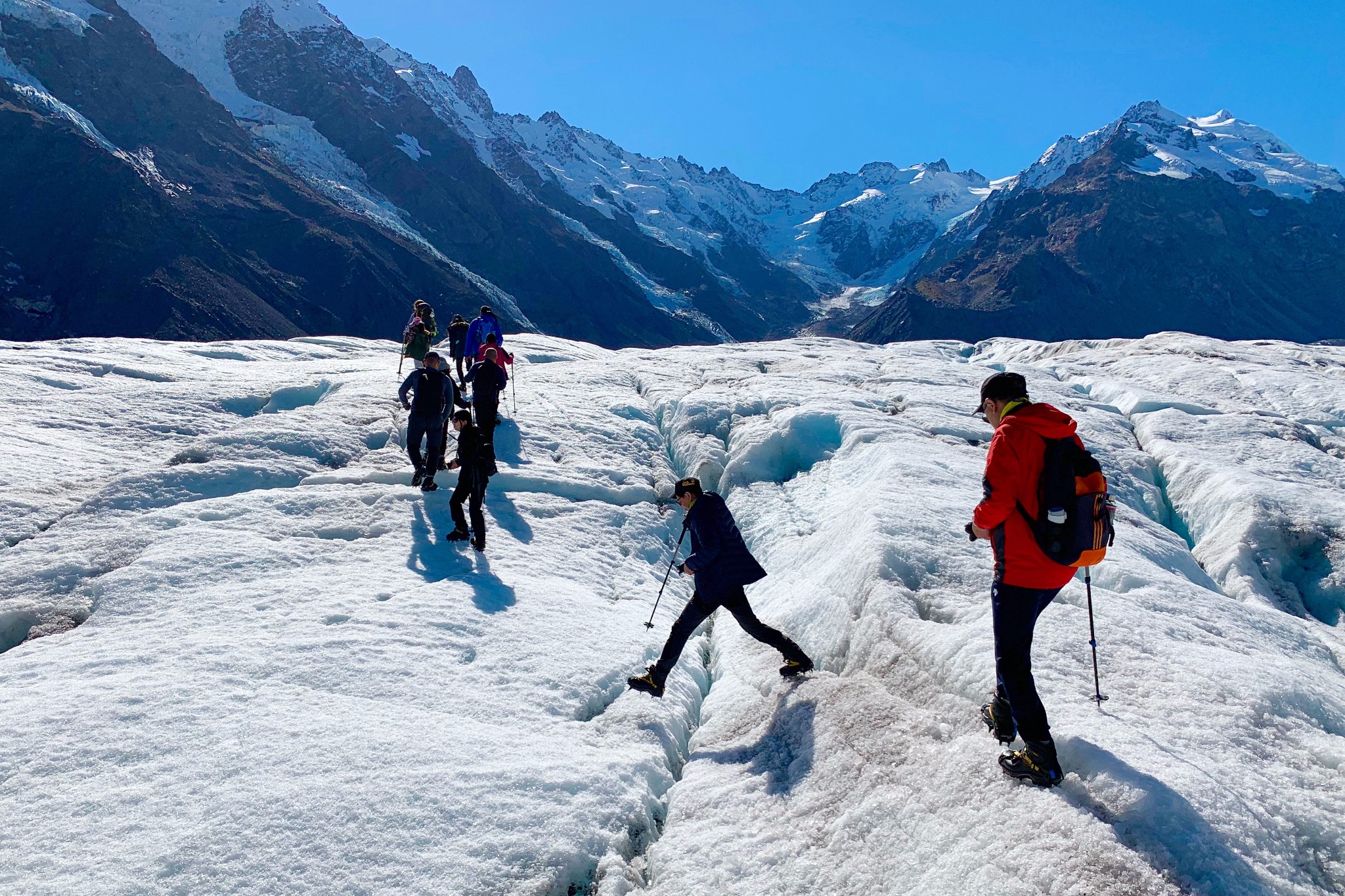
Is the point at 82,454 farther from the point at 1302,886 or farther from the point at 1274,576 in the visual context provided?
the point at 1274,576

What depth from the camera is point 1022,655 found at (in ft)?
18.5

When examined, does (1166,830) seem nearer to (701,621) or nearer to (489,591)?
(701,621)

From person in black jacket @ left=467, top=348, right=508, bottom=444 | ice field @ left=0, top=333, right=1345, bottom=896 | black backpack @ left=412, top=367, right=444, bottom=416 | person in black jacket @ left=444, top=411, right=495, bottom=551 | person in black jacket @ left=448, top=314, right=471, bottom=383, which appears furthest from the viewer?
person in black jacket @ left=448, top=314, right=471, bottom=383

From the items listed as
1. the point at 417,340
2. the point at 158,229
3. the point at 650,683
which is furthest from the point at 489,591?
the point at 158,229

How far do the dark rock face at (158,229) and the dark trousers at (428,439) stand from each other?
131 m

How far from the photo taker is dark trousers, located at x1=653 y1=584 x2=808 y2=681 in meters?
8.34

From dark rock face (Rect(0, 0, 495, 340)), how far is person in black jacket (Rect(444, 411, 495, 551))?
13378cm

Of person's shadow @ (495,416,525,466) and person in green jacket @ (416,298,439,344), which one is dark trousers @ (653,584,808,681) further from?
person in green jacket @ (416,298,439,344)

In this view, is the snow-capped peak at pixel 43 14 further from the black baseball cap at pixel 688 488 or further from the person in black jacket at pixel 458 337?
the black baseball cap at pixel 688 488

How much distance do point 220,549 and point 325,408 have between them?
8.12 meters

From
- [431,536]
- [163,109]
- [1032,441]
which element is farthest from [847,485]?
[163,109]

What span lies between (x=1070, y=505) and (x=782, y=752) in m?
3.84

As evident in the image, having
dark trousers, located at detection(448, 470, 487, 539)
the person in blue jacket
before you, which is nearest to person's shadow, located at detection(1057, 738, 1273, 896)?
dark trousers, located at detection(448, 470, 487, 539)

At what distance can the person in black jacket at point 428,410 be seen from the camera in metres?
13.3
